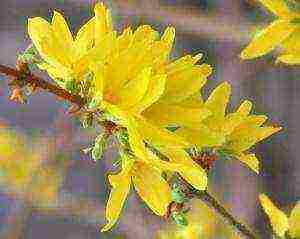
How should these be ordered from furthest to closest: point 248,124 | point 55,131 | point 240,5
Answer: point 240,5, point 55,131, point 248,124

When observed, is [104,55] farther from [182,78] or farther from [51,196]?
[51,196]

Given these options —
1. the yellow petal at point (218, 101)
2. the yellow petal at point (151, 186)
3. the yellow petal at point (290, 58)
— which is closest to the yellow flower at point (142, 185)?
the yellow petal at point (151, 186)

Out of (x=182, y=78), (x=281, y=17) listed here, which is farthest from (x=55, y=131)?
(x=182, y=78)

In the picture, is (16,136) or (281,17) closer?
(281,17)

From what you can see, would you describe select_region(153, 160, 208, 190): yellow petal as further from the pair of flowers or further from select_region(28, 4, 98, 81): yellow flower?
select_region(28, 4, 98, 81): yellow flower

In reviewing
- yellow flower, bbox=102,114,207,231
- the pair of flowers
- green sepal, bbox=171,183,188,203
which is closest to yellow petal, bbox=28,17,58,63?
the pair of flowers

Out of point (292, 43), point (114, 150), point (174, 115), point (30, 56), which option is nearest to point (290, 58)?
point (292, 43)

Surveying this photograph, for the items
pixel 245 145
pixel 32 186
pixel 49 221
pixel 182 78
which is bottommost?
pixel 49 221
